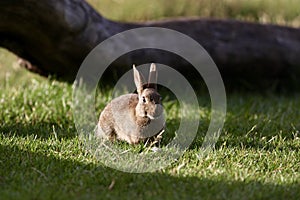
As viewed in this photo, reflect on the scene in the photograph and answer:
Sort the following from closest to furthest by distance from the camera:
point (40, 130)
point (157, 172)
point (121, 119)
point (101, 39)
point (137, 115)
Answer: point (157, 172), point (137, 115), point (121, 119), point (40, 130), point (101, 39)

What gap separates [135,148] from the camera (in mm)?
3764

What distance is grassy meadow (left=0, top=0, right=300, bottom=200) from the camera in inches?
122

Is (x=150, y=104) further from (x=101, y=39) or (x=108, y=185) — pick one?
(x=101, y=39)

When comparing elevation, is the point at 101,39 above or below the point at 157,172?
above

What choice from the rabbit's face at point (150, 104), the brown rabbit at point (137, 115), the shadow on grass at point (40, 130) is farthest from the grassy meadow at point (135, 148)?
the rabbit's face at point (150, 104)

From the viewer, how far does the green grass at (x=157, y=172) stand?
3.09 m

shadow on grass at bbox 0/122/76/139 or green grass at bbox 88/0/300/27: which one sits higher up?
green grass at bbox 88/0/300/27

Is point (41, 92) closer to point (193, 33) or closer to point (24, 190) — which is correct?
point (193, 33)

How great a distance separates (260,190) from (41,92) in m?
2.86

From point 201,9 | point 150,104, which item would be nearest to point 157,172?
point 150,104

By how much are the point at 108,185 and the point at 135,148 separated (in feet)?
2.04

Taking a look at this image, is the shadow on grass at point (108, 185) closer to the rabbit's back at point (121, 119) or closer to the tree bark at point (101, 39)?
the rabbit's back at point (121, 119)

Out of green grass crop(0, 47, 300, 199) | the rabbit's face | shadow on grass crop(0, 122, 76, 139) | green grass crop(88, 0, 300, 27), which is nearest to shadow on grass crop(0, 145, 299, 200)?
green grass crop(0, 47, 300, 199)

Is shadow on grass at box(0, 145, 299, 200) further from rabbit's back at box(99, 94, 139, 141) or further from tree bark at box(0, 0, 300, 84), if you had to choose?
tree bark at box(0, 0, 300, 84)
